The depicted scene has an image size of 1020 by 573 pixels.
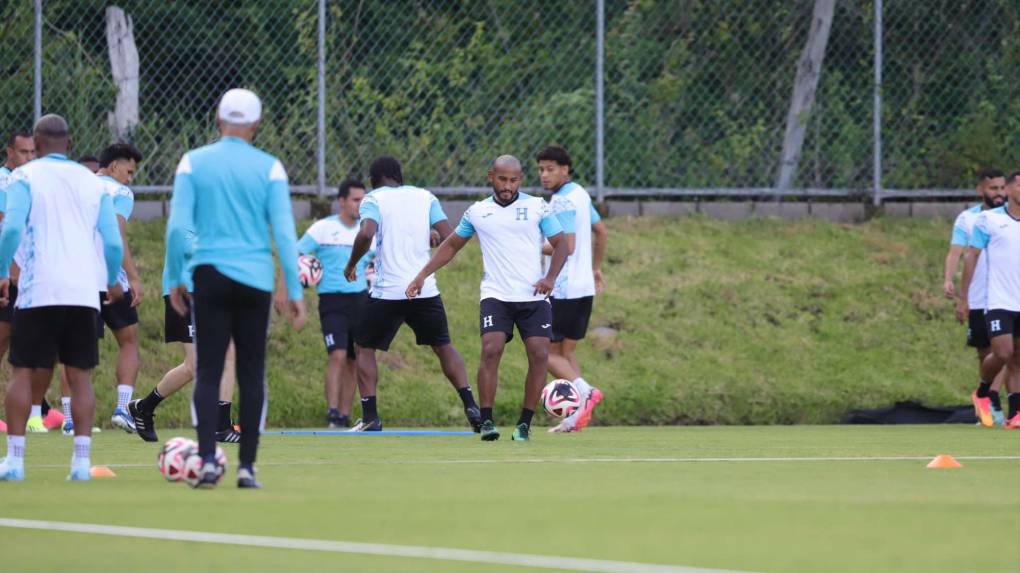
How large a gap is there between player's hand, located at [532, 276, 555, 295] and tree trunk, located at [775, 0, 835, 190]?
29.9ft

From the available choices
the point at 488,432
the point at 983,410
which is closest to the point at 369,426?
the point at 488,432

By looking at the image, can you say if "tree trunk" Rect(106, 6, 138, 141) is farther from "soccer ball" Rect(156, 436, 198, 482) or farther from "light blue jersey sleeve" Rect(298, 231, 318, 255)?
"soccer ball" Rect(156, 436, 198, 482)

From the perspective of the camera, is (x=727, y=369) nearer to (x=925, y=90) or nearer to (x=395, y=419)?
(x=395, y=419)

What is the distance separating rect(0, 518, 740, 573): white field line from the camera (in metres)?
5.79

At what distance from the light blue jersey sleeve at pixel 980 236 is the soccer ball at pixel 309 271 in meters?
6.00

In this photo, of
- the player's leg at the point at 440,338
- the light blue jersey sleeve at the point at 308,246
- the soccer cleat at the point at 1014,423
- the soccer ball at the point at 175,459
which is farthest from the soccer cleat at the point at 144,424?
the soccer cleat at the point at 1014,423

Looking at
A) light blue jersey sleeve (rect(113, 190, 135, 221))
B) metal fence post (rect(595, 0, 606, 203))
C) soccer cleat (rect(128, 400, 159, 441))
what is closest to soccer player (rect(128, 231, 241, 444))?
soccer cleat (rect(128, 400, 159, 441))

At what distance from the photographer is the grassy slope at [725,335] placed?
1784 centimetres

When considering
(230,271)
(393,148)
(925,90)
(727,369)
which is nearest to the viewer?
(230,271)

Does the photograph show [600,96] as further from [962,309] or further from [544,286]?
[544,286]

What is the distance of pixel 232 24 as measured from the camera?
1981 cm

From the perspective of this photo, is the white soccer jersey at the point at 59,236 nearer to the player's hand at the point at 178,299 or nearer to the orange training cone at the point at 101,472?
the player's hand at the point at 178,299

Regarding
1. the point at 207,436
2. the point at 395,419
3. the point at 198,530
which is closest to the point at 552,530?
the point at 198,530

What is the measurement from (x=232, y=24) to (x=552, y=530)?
13.8 meters
